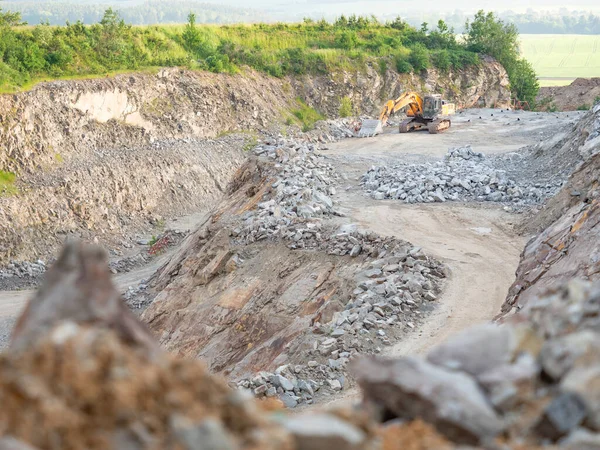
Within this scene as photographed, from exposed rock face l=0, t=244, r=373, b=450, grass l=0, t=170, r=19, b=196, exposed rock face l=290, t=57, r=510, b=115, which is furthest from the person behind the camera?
exposed rock face l=290, t=57, r=510, b=115

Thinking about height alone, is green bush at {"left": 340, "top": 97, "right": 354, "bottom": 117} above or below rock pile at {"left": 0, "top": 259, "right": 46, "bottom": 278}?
above

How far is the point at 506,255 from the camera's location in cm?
1809

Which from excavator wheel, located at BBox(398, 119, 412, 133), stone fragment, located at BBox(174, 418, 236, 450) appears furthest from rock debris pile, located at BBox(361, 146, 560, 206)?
stone fragment, located at BBox(174, 418, 236, 450)

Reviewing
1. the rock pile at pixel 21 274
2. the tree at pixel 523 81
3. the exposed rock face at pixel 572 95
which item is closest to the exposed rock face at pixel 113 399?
the rock pile at pixel 21 274

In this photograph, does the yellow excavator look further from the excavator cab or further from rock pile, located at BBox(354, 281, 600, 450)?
rock pile, located at BBox(354, 281, 600, 450)

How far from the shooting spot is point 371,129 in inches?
1571

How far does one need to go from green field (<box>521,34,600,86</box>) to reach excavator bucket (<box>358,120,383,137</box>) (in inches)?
1689

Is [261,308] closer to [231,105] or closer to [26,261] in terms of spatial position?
[26,261]

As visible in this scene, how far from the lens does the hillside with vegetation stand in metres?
35.0

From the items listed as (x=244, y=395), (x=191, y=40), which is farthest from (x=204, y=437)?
(x=191, y=40)

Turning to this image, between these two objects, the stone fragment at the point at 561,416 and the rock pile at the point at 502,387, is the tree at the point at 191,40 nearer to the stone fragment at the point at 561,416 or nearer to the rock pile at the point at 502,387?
the rock pile at the point at 502,387

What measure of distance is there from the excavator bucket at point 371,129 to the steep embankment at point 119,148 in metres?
6.42

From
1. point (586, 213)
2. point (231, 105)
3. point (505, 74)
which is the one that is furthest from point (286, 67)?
point (586, 213)

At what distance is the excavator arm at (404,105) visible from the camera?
38344 mm
